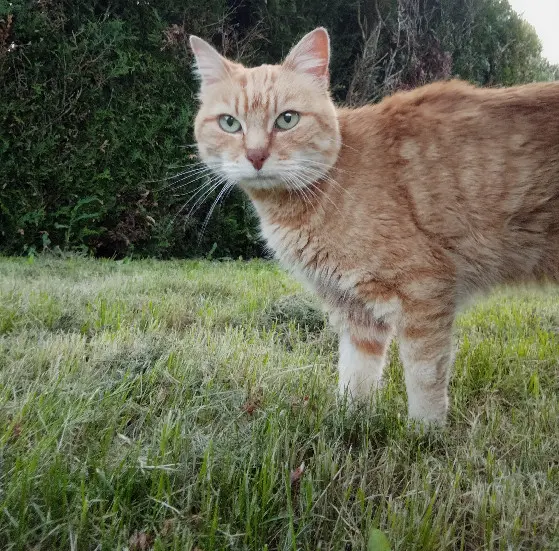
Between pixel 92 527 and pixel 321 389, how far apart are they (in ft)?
3.37

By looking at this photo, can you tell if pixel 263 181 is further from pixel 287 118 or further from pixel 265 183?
pixel 287 118

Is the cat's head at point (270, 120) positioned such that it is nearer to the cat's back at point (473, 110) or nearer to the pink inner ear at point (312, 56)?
the pink inner ear at point (312, 56)

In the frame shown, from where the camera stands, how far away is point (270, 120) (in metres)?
2.30

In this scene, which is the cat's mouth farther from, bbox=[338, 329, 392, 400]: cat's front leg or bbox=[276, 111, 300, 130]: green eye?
bbox=[338, 329, 392, 400]: cat's front leg

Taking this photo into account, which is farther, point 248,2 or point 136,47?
point 248,2

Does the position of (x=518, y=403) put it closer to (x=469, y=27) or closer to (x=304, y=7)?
(x=304, y=7)

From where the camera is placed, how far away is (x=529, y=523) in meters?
1.25

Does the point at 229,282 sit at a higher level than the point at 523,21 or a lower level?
lower

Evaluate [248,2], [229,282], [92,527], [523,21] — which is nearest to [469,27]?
[523,21]

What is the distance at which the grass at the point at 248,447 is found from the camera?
1172 millimetres

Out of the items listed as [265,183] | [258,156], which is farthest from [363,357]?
[258,156]

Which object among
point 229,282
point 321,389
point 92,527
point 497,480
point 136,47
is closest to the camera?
point 92,527

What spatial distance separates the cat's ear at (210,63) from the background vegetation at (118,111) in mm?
2995

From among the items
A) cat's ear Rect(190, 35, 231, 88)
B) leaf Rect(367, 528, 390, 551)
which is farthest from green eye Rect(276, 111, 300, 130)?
leaf Rect(367, 528, 390, 551)
